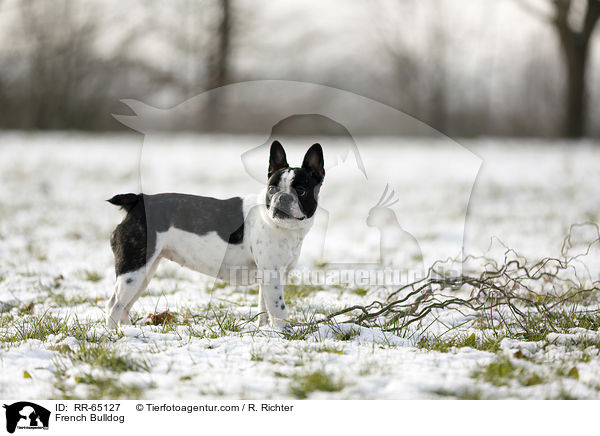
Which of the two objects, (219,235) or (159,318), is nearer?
(219,235)

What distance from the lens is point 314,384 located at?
2869 millimetres

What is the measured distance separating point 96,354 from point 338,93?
3315 mm

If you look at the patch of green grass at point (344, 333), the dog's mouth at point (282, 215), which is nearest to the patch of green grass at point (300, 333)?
the patch of green grass at point (344, 333)

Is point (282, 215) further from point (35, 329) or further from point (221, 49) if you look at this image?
point (221, 49)

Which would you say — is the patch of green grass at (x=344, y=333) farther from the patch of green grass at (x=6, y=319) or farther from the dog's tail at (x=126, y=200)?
the patch of green grass at (x=6, y=319)

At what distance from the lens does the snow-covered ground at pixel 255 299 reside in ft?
9.61

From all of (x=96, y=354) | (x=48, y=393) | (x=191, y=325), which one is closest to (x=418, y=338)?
(x=191, y=325)

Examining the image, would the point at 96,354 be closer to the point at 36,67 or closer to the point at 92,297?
the point at 92,297

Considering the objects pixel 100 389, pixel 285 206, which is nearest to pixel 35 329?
pixel 100 389

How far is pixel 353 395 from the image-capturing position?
2803 mm
